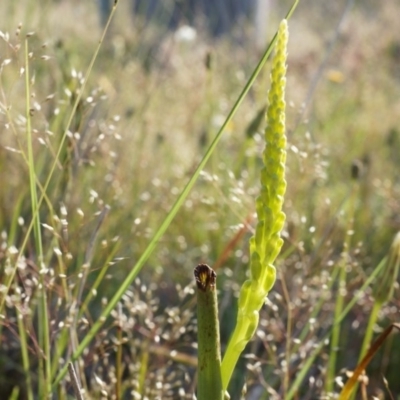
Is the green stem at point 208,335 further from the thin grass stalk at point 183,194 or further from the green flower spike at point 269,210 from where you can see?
the thin grass stalk at point 183,194

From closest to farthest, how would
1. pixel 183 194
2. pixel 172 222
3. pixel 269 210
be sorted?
pixel 269 210, pixel 183 194, pixel 172 222

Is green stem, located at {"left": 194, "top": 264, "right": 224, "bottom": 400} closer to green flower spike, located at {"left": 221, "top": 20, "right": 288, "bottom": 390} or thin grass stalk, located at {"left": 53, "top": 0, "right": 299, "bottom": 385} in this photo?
green flower spike, located at {"left": 221, "top": 20, "right": 288, "bottom": 390}

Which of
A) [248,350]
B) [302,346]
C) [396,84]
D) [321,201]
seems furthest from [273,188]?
[396,84]

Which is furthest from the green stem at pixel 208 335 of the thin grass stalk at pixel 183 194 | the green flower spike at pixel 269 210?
the thin grass stalk at pixel 183 194

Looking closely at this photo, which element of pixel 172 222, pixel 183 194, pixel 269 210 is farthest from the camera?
pixel 172 222

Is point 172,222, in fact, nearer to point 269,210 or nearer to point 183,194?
point 183,194

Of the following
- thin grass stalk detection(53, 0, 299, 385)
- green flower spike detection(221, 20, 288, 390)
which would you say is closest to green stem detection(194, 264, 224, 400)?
green flower spike detection(221, 20, 288, 390)

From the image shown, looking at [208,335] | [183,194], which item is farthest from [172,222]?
[208,335]
